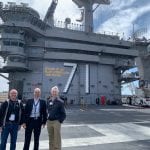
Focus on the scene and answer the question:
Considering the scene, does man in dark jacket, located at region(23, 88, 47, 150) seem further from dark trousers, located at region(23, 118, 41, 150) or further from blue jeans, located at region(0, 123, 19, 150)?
blue jeans, located at region(0, 123, 19, 150)

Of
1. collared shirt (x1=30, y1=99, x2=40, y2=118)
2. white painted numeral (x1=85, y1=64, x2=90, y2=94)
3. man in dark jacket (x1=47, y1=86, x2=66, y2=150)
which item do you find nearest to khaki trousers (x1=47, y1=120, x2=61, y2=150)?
man in dark jacket (x1=47, y1=86, x2=66, y2=150)

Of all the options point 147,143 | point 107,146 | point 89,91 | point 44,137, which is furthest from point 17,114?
point 89,91

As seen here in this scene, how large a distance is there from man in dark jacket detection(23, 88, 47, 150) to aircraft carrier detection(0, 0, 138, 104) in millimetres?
39795

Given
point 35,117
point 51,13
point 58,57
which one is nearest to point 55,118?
point 35,117

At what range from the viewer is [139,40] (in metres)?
67.2

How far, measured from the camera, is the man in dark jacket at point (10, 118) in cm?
805

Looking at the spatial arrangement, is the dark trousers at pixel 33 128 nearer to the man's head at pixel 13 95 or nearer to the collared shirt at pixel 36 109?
the collared shirt at pixel 36 109

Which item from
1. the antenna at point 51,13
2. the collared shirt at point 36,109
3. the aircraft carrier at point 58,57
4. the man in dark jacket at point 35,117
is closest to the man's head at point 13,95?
the man in dark jacket at point 35,117

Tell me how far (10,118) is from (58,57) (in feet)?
144

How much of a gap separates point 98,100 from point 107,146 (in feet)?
144

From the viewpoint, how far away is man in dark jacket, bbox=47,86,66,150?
8.35 m

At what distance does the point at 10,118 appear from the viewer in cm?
809

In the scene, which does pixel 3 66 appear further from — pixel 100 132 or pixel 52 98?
pixel 52 98

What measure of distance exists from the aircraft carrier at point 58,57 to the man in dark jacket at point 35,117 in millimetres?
39795
